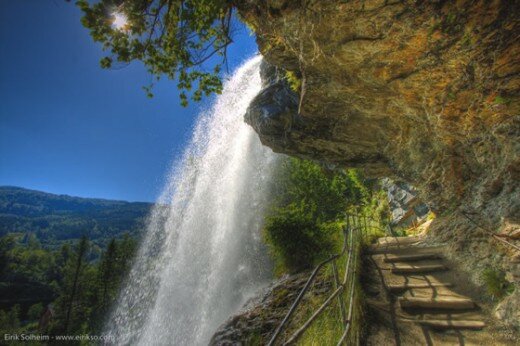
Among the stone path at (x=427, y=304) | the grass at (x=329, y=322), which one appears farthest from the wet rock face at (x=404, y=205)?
the grass at (x=329, y=322)

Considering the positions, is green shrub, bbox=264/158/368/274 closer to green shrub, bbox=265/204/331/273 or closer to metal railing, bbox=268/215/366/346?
green shrub, bbox=265/204/331/273

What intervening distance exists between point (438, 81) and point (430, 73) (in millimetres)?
220

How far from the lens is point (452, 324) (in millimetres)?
4117

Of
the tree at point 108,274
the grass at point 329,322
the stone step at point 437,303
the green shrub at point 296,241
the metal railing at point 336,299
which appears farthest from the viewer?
the tree at point 108,274

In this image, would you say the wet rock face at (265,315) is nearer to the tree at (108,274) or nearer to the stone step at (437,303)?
the stone step at (437,303)

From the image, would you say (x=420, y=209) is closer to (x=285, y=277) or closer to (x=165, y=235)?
(x=285, y=277)

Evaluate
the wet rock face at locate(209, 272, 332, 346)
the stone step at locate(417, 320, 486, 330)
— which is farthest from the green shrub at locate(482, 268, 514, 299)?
the wet rock face at locate(209, 272, 332, 346)

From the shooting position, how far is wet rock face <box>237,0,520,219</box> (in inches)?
156

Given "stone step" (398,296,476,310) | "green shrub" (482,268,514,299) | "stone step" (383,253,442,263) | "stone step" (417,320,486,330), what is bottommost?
"stone step" (417,320,486,330)

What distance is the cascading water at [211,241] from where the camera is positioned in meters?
11.6

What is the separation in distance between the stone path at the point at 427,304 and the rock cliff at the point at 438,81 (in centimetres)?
72

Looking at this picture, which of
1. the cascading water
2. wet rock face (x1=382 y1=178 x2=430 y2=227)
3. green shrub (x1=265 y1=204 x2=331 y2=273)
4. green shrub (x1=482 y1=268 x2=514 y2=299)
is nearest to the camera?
green shrub (x1=482 y1=268 x2=514 y2=299)

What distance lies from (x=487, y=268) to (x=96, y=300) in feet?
166

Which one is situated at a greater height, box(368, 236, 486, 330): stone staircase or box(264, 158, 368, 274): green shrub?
box(264, 158, 368, 274): green shrub
